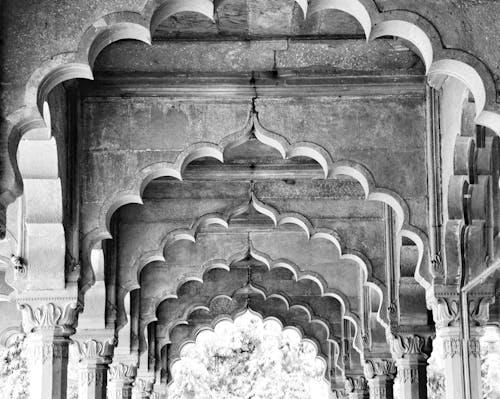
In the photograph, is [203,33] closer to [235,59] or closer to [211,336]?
[235,59]

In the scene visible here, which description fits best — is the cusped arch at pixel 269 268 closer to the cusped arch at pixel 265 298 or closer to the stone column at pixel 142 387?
the cusped arch at pixel 265 298

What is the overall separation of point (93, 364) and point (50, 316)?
4.28 meters

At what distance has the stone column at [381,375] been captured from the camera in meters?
22.2

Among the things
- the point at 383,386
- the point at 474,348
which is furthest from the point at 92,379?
the point at 474,348

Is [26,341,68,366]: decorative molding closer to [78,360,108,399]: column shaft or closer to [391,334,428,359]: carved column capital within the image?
[78,360,108,399]: column shaft

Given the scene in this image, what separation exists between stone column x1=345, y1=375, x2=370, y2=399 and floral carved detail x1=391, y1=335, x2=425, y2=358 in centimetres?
839

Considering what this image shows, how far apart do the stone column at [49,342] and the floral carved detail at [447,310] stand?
5075mm

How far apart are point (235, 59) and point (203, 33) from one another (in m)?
0.79

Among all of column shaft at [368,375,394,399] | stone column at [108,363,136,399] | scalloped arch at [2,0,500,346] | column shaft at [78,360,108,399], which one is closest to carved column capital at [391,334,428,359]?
column shaft at [368,375,394,399]

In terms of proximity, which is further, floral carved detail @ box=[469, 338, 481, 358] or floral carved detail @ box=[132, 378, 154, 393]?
floral carved detail @ box=[132, 378, 154, 393]

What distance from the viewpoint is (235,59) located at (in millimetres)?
13875

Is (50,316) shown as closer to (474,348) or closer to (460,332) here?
(460,332)

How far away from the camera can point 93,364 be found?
19297 millimetres

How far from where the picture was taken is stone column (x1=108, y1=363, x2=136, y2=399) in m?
23.6
